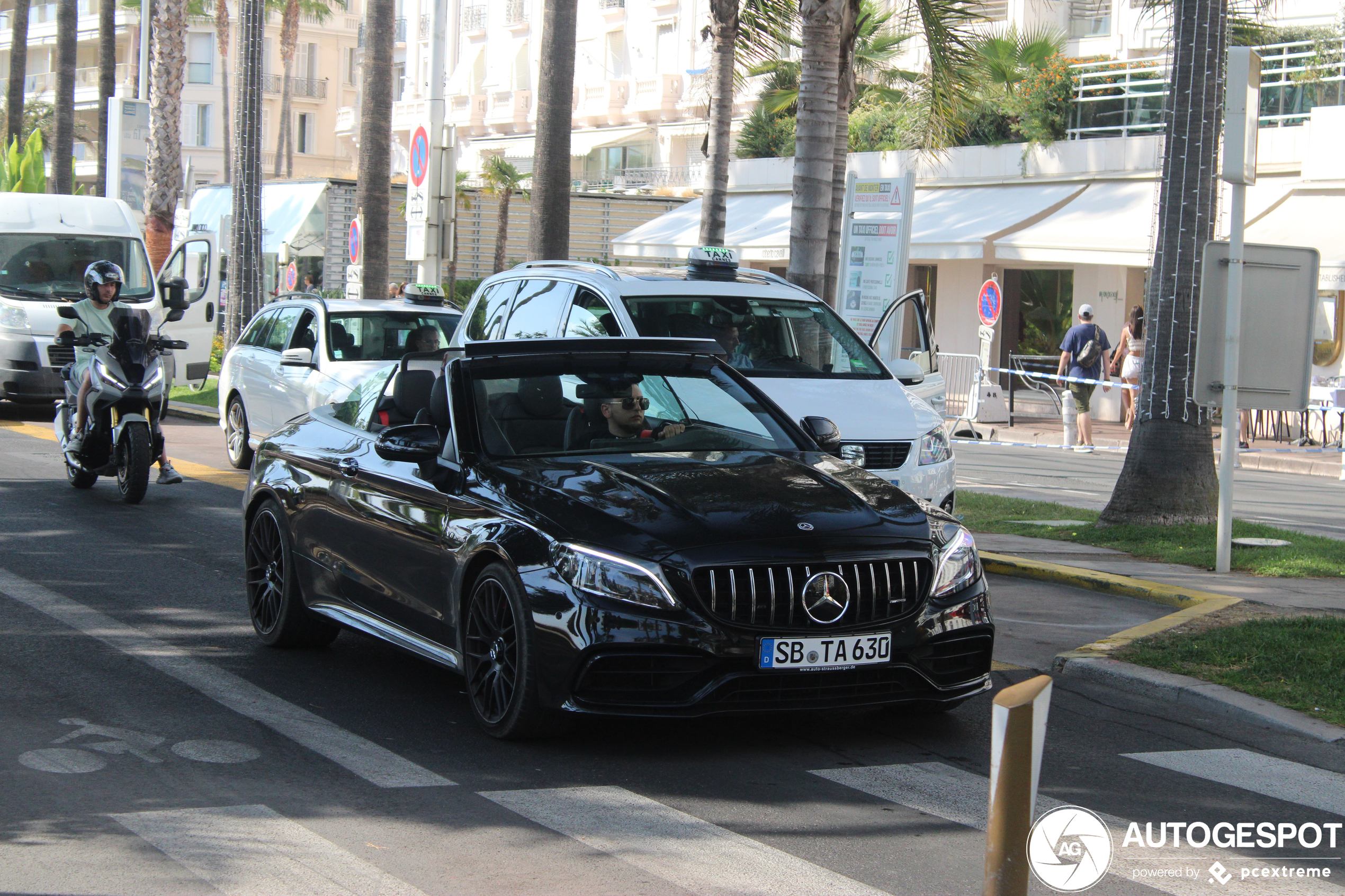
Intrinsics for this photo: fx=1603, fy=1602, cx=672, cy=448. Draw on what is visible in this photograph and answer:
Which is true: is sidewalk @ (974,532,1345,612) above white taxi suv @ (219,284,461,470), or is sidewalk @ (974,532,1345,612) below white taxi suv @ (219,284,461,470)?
below

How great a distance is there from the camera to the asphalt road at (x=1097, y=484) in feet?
49.7

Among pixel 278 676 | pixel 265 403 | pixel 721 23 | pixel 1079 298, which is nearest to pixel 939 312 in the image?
pixel 1079 298

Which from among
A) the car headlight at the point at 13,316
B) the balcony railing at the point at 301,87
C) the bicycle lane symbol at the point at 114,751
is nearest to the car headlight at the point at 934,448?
the bicycle lane symbol at the point at 114,751

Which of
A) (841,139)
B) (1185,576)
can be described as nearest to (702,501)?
(1185,576)

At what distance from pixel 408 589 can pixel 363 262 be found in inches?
666

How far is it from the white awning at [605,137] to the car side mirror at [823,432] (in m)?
46.7

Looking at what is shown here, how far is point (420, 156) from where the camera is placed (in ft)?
62.5

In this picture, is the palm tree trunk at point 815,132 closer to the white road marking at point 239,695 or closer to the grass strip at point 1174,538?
the grass strip at point 1174,538

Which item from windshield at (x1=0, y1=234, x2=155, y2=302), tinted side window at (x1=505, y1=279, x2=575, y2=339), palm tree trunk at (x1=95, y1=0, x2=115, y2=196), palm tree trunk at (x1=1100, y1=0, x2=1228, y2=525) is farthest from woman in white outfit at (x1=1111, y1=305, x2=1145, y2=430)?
palm tree trunk at (x1=95, y1=0, x2=115, y2=196)

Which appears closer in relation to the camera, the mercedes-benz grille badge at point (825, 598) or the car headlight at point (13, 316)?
the mercedes-benz grille badge at point (825, 598)

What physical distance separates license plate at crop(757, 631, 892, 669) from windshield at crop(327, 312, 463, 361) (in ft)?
31.7

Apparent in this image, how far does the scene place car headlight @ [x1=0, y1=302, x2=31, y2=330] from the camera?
65.7ft

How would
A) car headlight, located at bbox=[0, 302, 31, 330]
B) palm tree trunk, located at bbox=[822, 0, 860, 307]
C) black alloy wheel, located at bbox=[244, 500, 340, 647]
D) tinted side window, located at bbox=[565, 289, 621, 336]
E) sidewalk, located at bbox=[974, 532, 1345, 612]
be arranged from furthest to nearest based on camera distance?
car headlight, located at bbox=[0, 302, 31, 330] < palm tree trunk, located at bbox=[822, 0, 860, 307] < tinted side window, located at bbox=[565, 289, 621, 336] < sidewalk, located at bbox=[974, 532, 1345, 612] < black alloy wheel, located at bbox=[244, 500, 340, 647]

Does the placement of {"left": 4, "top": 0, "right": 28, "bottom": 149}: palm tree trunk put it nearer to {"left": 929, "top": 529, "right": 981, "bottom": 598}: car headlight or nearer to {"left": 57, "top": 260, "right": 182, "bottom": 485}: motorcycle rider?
{"left": 57, "top": 260, "right": 182, "bottom": 485}: motorcycle rider
